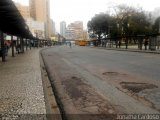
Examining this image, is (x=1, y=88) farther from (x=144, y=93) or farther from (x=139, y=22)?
(x=139, y=22)

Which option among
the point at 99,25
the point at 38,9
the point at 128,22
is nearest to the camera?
the point at 128,22

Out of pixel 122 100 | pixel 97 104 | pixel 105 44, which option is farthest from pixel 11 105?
pixel 105 44

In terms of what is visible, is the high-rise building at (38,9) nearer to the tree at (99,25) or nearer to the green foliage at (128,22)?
the tree at (99,25)

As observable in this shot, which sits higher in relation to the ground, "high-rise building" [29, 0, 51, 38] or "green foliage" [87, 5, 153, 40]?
"high-rise building" [29, 0, 51, 38]

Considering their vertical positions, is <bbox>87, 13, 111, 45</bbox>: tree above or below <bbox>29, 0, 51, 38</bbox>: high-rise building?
below

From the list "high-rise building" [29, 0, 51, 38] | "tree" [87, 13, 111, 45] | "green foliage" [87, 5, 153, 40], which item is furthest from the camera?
"high-rise building" [29, 0, 51, 38]

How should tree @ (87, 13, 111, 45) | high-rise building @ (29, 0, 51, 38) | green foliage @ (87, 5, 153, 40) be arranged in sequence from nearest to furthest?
green foliage @ (87, 5, 153, 40) < tree @ (87, 13, 111, 45) < high-rise building @ (29, 0, 51, 38)

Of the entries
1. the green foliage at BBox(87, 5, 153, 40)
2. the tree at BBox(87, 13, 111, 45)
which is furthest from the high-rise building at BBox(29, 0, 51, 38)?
the green foliage at BBox(87, 5, 153, 40)

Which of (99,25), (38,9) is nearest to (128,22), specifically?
(99,25)

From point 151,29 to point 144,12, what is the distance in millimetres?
5394

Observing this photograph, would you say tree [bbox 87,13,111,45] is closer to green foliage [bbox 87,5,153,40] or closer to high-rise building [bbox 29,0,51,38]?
green foliage [bbox 87,5,153,40]

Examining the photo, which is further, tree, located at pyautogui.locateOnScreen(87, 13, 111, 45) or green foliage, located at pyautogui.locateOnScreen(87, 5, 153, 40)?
tree, located at pyautogui.locateOnScreen(87, 13, 111, 45)

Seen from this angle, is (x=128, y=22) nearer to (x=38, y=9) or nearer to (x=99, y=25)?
(x=99, y=25)

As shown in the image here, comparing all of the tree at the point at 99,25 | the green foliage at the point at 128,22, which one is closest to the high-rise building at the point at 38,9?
the tree at the point at 99,25
